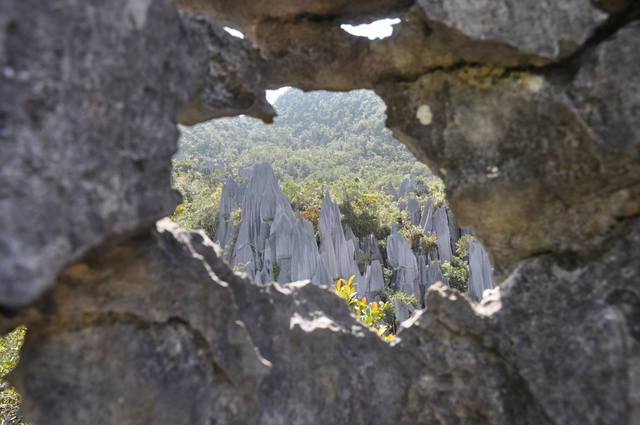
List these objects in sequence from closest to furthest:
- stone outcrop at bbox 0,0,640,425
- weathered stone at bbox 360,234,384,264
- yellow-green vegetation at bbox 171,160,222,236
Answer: stone outcrop at bbox 0,0,640,425
weathered stone at bbox 360,234,384,264
yellow-green vegetation at bbox 171,160,222,236

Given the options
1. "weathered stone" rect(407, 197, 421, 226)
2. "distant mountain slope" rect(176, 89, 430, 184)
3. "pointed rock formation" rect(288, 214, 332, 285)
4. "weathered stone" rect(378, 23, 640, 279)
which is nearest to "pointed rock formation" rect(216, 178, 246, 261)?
"pointed rock formation" rect(288, 214, 332, 285)

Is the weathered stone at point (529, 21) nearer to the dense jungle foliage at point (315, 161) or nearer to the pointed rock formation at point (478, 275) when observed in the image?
the dense jungle foliage at point (315, 161)

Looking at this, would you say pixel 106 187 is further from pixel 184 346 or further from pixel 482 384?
pixel 482 384

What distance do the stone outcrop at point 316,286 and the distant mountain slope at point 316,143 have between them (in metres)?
35.3

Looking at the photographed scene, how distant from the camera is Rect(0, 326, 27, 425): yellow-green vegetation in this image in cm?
427

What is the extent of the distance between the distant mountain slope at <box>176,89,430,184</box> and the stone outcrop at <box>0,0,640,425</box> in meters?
35.3

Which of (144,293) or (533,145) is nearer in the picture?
(144,293)

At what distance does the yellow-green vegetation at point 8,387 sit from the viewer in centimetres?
427

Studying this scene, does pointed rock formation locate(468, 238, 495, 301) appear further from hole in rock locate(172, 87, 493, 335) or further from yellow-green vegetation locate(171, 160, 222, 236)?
yellow-green vegetation locate(171, 160, 222, 236)

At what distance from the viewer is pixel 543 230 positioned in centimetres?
262

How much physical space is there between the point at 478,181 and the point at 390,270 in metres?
15.1

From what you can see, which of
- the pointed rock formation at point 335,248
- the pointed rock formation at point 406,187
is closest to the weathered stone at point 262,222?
the pointed rock formation at point 335,248

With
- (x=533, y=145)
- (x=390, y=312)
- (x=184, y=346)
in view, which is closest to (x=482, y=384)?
(x=533, y=145)

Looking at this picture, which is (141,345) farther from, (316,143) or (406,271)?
(316,143)
